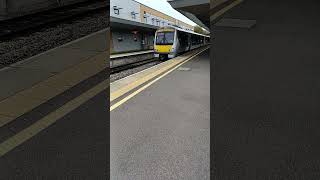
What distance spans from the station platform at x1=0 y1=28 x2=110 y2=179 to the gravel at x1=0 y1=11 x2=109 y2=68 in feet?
2.49

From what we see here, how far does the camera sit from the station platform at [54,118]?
3162 mm

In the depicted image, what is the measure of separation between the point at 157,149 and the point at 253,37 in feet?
34.5

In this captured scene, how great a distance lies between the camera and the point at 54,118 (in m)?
4.48

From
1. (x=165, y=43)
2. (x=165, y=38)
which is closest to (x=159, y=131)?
(x=165, y=43)

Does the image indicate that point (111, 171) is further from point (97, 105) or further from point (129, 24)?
point (129, 24)

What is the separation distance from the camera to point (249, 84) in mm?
6801

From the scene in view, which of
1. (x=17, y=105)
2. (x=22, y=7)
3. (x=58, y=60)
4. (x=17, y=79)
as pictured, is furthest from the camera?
(x=22, y=7)

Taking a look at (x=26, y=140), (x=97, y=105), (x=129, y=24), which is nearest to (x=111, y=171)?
(x=26, y=140)

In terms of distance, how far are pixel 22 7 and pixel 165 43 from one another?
10738mm

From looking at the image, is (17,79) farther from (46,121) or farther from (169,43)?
(169,43)

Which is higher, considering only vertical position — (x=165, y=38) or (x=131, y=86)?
(x=165, y=38)

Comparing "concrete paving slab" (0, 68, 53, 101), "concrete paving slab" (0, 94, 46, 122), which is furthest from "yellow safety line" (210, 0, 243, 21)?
"concrete paving slab" (0, 94, 46, 122)

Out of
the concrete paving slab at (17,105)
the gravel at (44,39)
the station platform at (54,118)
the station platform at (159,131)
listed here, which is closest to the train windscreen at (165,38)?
the gravel at (44,39)

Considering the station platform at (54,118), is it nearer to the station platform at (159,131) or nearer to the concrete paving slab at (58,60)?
the concrete paving slab at (58,60)
